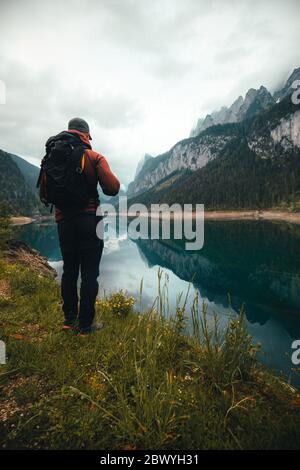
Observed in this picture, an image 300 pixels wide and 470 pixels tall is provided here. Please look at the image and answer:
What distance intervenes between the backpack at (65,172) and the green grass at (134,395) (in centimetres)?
209

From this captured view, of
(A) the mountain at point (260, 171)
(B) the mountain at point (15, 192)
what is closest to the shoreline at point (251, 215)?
(A) the mountain at point (260, 171)

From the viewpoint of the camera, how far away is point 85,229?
132 inches

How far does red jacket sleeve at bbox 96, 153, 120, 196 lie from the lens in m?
3.32

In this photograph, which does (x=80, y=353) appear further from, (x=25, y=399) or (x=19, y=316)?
(x=19, y=316)

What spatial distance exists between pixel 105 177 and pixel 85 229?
82 cm

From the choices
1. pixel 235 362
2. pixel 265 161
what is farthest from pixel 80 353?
pixel 265 161

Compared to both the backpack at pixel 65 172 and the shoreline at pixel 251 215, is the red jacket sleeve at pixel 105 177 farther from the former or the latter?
the shoreline at pixel 251 215

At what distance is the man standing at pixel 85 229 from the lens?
3.34 metres

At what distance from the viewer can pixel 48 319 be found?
4293 mm

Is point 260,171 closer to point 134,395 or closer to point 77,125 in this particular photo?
point 77,125

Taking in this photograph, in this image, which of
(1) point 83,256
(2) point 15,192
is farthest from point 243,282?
(2) point 15,192

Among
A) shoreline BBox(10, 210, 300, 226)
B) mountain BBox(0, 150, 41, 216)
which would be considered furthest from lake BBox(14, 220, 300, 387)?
mountain BBox(0, 150, 41, 216)
